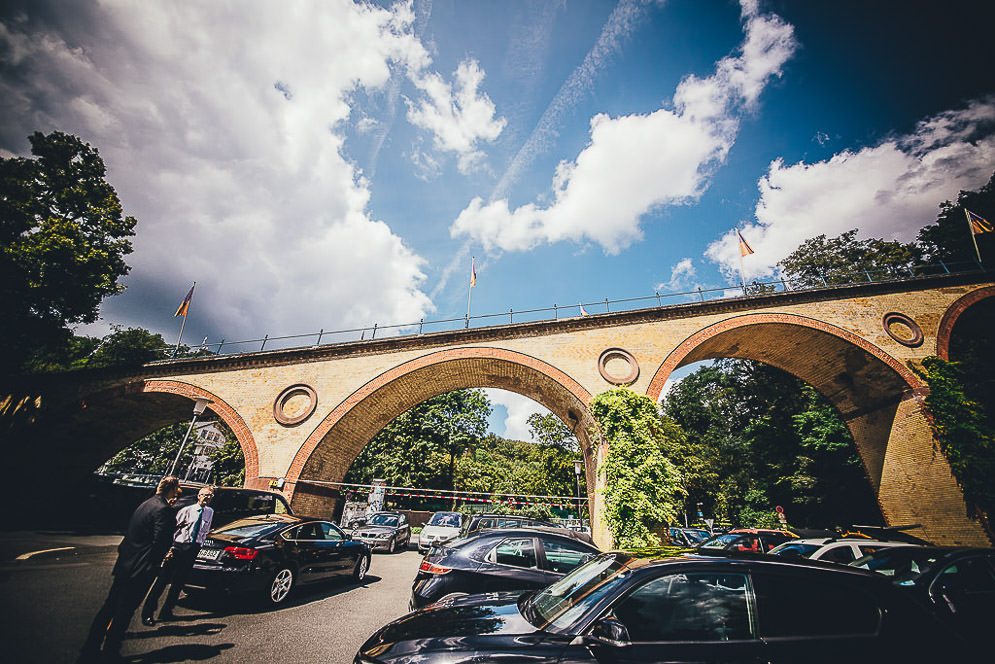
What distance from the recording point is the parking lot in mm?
3916

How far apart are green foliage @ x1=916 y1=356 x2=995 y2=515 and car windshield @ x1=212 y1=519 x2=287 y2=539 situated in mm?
19904

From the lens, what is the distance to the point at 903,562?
18.5 ft

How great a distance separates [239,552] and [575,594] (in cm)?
560

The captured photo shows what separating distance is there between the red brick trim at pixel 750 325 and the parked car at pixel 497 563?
9780 millimetres

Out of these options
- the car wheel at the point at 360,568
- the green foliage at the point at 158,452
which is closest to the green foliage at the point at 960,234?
the car wheel at the point at 360,568

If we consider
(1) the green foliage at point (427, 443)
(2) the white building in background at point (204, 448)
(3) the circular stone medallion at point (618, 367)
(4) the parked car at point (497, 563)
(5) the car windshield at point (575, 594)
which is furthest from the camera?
(2) the white building in background at point (204, 448)

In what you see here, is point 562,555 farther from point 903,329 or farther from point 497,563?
point 903,329

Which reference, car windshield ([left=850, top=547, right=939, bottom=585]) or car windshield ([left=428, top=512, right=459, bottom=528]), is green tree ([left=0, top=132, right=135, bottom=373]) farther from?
car windshield ([left=850, top=547, right=939, bottom=585])

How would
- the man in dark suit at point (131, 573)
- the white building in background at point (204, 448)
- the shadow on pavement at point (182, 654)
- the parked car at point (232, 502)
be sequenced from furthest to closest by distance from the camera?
the white building in background at point (204, 448) → the parked car at point (232, 502) → the shadow on pavement at point (182, 654) → the man in dark suit at point (131, 573)

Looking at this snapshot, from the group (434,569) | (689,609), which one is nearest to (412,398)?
(434,569)

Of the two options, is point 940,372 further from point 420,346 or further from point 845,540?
point 420,346

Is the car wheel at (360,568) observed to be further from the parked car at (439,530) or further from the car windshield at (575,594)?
the car windshield at (575,594)

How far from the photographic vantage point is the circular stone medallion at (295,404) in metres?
15.7

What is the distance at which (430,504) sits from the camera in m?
28.4
